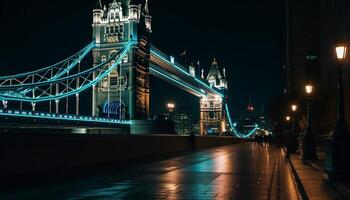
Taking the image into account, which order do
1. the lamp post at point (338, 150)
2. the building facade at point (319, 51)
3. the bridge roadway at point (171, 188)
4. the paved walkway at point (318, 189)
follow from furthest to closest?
the building facade at point (319, 51) < the lamp post at point (338, 150) < the bridge roadway at point (171, 188) < the paved walkway at point (318, 189)

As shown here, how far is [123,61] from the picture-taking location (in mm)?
116938

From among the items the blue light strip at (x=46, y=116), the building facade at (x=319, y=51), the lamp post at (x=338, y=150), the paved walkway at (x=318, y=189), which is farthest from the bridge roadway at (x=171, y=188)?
the blue light strip at (x=46, y=116)

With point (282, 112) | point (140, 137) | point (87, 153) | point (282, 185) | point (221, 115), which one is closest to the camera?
point (282, 185)

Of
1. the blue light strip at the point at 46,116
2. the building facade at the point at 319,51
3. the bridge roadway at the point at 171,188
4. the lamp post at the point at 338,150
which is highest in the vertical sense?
the building facade at the point at 319,51

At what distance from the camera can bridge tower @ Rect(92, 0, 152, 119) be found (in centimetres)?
11488

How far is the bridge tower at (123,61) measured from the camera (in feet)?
377

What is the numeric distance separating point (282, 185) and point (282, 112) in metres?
59.4

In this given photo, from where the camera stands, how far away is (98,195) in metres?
14.7

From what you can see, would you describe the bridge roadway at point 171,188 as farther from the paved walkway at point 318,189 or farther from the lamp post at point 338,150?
the lamp post at point 338,150

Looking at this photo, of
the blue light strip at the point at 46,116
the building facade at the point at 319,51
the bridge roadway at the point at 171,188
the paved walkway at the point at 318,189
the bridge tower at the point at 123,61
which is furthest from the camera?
the bridge tower at the point at 123,61

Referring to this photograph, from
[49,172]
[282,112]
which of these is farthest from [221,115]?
[49,172]

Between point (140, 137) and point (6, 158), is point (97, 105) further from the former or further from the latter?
point (6, 158)

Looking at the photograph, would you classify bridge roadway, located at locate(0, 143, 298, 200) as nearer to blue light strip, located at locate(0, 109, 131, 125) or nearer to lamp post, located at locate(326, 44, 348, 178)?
lamp post, located at locate(326, 44, 348, 178)

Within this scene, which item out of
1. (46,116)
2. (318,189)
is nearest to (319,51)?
(46,116)
